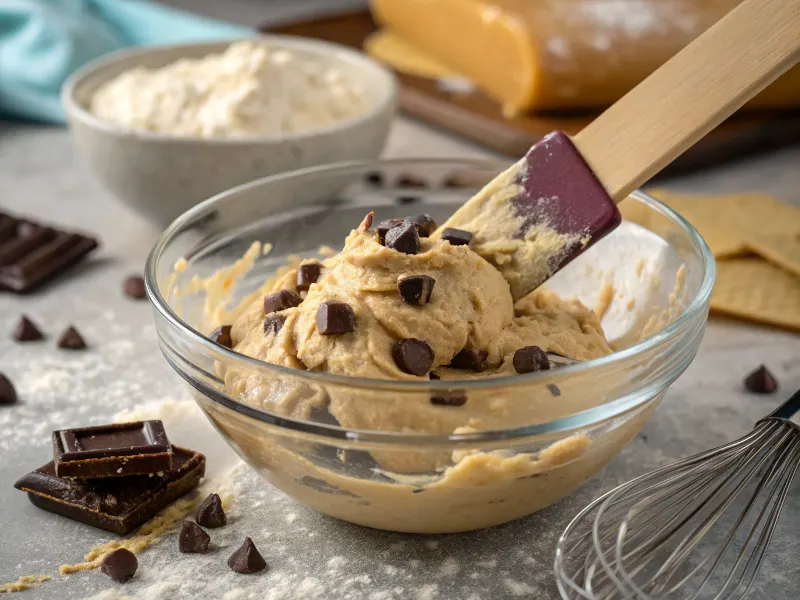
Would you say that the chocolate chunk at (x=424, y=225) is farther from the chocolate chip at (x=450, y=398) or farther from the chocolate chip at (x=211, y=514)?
the chocolate chip at (x=211, y=514)

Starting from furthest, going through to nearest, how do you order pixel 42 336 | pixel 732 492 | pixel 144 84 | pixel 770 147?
pixel 770 147, pixel 144 84, pixel 42 336, pixel 732 492

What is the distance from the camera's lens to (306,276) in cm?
182

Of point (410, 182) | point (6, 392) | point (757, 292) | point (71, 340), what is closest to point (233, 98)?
point (410, 182)

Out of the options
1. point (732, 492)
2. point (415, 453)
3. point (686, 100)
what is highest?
point (686, 100)

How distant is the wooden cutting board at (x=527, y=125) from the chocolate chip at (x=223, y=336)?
1.75 metres

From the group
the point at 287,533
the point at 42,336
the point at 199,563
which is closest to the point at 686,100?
the point at 287,533

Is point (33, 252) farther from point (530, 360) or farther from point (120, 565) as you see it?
point (530, 360)

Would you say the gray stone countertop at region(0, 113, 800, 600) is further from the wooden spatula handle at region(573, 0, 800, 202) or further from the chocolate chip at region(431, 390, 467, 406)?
the wooden spatula handle at region(573, 0, 800, 202)

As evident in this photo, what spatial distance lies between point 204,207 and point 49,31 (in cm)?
215

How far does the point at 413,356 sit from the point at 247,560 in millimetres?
437

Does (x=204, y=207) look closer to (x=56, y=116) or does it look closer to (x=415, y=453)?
(x=415, y=453)

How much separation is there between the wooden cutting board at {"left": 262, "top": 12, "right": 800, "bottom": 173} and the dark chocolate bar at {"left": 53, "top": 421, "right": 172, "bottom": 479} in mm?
1968

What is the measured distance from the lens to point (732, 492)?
1586 millimetres

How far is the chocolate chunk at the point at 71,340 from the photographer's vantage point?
2342mm
